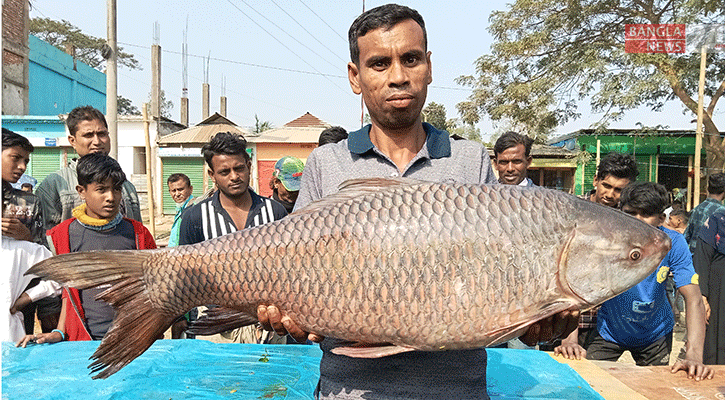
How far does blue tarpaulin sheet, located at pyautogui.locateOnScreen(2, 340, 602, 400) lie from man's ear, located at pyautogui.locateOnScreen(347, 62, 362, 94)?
1692 mm

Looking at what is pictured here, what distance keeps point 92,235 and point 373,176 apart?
275 cm

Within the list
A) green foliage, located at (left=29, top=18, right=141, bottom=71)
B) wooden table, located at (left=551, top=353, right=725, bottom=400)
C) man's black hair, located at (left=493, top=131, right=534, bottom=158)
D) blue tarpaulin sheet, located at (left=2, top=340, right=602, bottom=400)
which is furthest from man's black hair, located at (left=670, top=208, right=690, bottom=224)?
green foliage, located at (left=29, top=18, right=141, bottom=71)

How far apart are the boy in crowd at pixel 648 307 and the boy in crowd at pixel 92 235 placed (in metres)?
3.56

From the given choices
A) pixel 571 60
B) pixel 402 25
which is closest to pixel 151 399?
pixel 402 25

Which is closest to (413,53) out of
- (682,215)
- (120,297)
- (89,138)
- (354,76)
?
(354,76)

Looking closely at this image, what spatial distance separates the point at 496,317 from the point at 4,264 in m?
3.85

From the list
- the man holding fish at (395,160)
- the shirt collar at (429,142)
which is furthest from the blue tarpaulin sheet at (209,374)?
the shirt collar at (429,142)

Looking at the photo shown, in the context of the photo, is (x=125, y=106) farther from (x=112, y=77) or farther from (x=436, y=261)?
(x=436, y=261)

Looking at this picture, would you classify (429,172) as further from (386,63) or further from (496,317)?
(496,317)

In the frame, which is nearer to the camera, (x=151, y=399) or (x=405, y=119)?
(x=405, y=119)

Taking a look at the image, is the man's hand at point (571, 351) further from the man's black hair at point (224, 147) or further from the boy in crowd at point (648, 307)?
the man's black hair at point (224, 147)

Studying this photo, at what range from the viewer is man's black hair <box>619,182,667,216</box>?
13.1ft

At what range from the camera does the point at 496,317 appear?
157cm

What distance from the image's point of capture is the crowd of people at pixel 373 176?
184 cm
